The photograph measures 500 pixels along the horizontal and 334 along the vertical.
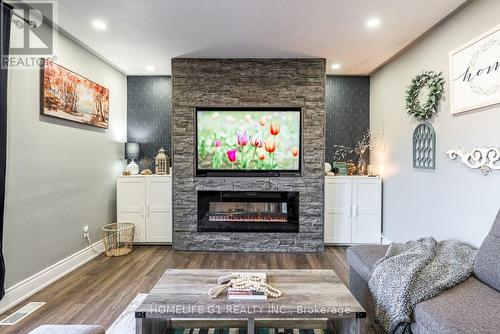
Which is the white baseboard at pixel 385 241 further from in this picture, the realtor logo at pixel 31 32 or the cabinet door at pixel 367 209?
the realtor logo at pixel 31 32

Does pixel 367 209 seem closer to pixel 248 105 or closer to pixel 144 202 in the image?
pixel 248 105

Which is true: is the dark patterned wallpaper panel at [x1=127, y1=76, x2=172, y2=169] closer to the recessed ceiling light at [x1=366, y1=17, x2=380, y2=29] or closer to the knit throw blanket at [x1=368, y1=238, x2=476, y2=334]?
the recessed ceiling light at [x1=366, y1=17, x2=380, y2=29]

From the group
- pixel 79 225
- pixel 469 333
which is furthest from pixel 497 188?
pixel 79 225

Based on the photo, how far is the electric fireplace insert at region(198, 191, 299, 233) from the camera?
3750 millimetres

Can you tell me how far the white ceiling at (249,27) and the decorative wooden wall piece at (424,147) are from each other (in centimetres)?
102

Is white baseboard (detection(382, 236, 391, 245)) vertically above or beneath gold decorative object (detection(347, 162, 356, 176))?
beneath

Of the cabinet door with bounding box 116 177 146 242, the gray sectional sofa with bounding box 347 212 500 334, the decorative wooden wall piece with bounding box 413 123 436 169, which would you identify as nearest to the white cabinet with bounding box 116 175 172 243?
the cabinet door with bounding box 116 177 146 242

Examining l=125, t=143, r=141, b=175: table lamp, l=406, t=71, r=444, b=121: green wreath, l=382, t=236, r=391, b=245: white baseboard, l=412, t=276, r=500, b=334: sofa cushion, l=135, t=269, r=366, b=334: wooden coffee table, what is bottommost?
l=382, t=236, r=391, b=245: white baseboard

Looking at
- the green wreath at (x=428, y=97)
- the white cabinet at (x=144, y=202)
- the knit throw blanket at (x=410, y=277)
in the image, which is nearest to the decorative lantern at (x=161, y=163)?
the white cabinet at (x=144, y=202)

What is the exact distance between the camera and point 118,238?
375 cm

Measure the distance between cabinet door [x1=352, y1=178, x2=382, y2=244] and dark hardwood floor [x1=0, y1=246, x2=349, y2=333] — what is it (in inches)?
16.1

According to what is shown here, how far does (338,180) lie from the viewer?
12.7 feet

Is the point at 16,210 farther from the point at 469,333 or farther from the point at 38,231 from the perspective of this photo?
the point at 469,333

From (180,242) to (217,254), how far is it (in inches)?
21.6
